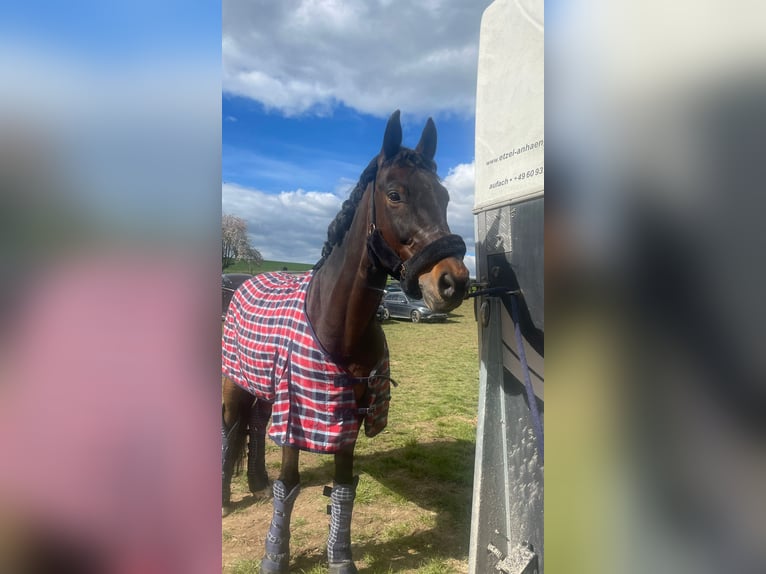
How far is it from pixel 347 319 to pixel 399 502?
1.96 m

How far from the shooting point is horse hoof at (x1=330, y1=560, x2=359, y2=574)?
2.34 meters

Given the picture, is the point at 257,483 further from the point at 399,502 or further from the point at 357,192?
the point at 357,192

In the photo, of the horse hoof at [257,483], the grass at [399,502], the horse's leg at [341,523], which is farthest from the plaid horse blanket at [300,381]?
the horse hoof at [257,483]

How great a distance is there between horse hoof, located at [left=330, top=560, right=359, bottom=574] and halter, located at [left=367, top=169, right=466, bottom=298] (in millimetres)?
1515

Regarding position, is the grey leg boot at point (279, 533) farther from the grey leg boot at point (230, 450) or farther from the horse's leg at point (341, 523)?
the grey leg boot at point (230, 450)

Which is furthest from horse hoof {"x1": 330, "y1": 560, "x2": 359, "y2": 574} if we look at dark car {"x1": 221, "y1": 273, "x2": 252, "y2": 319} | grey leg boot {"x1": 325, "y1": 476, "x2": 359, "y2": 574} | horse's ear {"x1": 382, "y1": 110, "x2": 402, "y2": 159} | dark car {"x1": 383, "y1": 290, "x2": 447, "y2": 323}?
dark car {"x1": 383, "y1": 290, "x2": 447, "y2": 323}

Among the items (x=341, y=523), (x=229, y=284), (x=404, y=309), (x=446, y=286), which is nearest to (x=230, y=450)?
(x=341, y=523)

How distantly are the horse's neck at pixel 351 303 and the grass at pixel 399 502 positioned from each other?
134cm

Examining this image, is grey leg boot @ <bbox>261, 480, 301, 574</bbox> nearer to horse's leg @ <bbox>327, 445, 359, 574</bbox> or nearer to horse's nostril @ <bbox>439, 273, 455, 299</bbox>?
horse's leg @ <bbox>327, 445, 359, 574</bbox>
